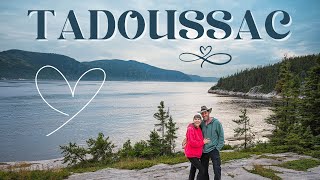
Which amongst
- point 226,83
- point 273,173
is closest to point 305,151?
point 273,173

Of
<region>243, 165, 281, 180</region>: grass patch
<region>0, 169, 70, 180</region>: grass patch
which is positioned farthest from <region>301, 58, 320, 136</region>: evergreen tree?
<region>0, 169, 70, 180</region>: grass patch

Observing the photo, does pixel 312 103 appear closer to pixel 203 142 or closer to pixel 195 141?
pixel 203 142

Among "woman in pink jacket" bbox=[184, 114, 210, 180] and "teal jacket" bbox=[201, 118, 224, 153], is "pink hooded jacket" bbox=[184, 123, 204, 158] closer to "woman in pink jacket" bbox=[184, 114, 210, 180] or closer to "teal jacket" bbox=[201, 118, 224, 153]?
"woman in pink jacket" bbox=[184, 114, 210, 180]

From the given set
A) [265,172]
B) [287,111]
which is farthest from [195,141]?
[287,111]

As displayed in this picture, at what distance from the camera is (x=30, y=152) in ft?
119

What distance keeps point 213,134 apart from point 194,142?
67 centimetres

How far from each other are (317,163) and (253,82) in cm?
16408

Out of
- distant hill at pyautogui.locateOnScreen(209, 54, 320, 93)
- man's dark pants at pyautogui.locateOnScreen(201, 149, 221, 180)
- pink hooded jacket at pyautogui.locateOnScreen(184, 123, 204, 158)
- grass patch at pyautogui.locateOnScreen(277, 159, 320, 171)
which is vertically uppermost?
distant hill at pyautogui.locateOnScreen(209, 54, 320, 93)

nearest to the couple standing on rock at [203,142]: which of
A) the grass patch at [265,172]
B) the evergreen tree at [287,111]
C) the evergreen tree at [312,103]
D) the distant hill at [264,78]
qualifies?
the grass patch at [265,172]

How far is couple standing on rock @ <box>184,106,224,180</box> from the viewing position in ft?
29.2

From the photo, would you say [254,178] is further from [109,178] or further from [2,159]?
[2,159]

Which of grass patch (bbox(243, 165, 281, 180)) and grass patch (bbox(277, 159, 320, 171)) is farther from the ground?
grass patch (bbox(243, 165, 281, 180))

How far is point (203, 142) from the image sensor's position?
Result: 8977mm

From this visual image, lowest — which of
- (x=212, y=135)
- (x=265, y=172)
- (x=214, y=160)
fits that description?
(x=265, y=172)
